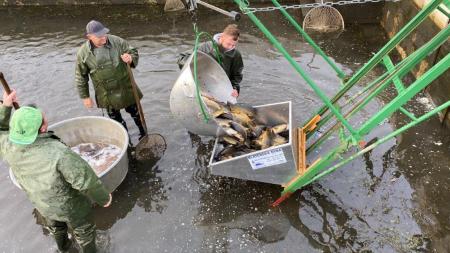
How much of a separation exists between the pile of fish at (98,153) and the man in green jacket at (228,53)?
161 cm

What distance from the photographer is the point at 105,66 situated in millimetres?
5031

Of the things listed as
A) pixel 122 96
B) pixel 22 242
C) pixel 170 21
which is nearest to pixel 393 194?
pixel 122 96

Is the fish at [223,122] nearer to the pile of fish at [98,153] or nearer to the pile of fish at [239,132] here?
the pile of fish at [239,132]

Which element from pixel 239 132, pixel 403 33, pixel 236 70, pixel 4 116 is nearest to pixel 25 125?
pixel 4 116

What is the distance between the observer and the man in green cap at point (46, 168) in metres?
3.41

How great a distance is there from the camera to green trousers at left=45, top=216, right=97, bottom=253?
13.2 feet

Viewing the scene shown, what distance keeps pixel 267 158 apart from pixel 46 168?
2341mm

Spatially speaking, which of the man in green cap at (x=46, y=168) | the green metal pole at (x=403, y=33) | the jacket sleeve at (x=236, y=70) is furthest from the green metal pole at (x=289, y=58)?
the man in green cap at (x=46, y=168)

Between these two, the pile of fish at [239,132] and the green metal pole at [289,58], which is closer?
the green metal pole at [289,58]

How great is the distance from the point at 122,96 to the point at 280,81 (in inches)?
139

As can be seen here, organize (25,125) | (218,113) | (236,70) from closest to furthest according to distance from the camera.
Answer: (25,125)
(218,113)
(236,70)

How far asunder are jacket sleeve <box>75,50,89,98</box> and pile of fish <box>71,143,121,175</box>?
2.59 feet

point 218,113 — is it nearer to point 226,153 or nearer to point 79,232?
point 226,153

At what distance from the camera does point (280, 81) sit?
7723 millimetres
